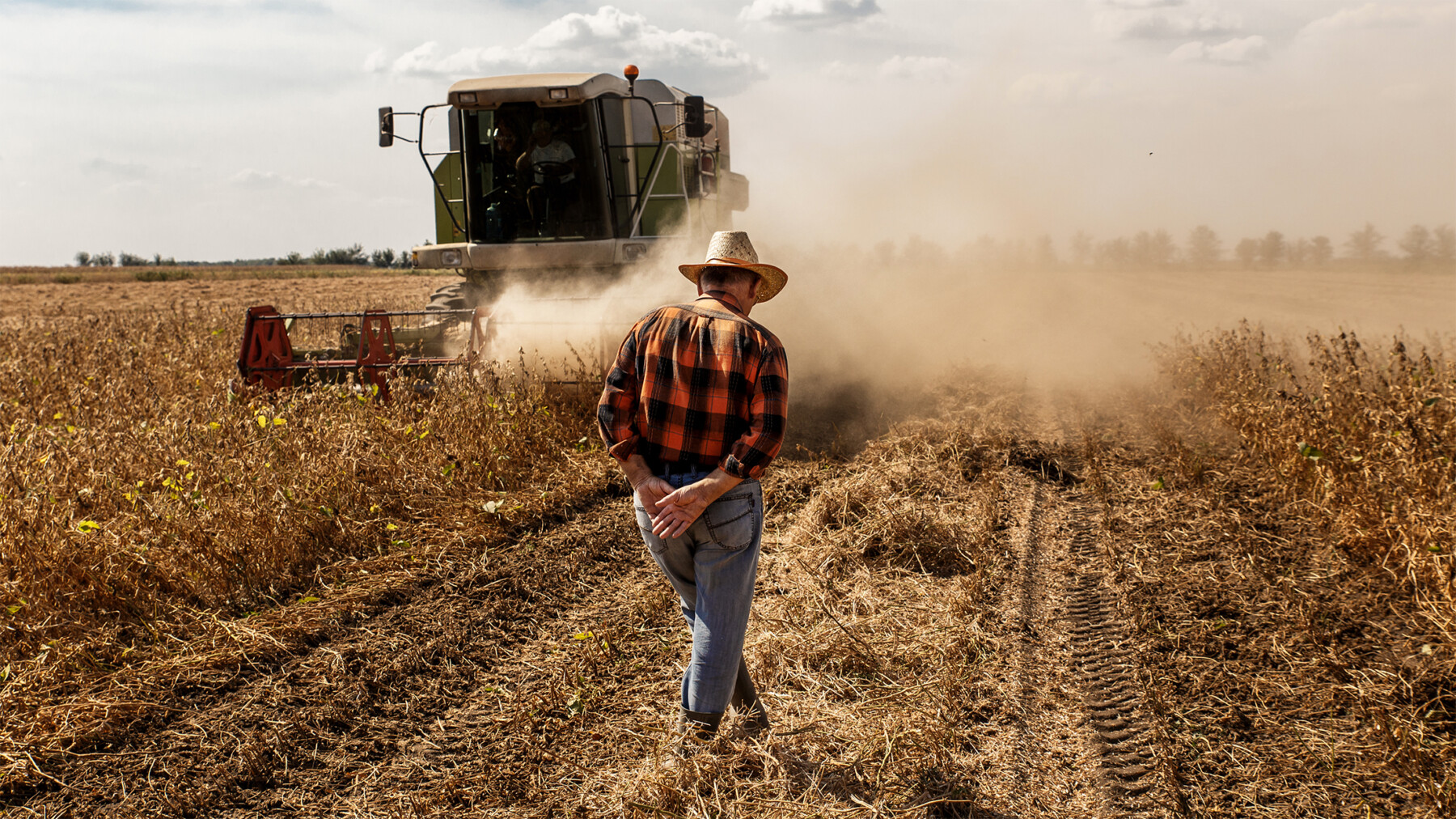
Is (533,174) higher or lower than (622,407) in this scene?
higher

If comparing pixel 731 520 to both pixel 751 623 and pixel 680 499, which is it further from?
pixel 751 623

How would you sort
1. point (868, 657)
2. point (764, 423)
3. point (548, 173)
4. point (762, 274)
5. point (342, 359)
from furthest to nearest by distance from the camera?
point (548, 173) < point (342, 359) < point (868, 657) < point (762, 274) < point (764, 423)

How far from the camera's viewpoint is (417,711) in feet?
11.9

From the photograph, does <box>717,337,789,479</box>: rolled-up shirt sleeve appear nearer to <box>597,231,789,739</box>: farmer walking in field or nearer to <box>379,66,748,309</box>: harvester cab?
<box>597,231,789,739</box>: farmer walking in field

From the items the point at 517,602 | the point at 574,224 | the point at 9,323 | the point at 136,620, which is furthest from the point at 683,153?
the point at 9,323

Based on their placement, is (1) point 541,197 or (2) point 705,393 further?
(1) point 541,197

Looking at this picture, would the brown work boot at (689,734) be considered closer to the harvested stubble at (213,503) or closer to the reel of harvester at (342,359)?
the harvested stubble at (213,503)

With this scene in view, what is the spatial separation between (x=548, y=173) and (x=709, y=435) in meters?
7.29

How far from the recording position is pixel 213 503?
515 cm

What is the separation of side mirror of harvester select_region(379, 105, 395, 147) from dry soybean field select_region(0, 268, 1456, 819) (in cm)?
303

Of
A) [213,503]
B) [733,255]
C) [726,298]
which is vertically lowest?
[213,503]

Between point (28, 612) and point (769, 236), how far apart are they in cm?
1089

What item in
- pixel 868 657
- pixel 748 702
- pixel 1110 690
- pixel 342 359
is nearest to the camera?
pixel 748 702

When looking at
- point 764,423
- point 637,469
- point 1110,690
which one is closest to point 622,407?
point 637,469
